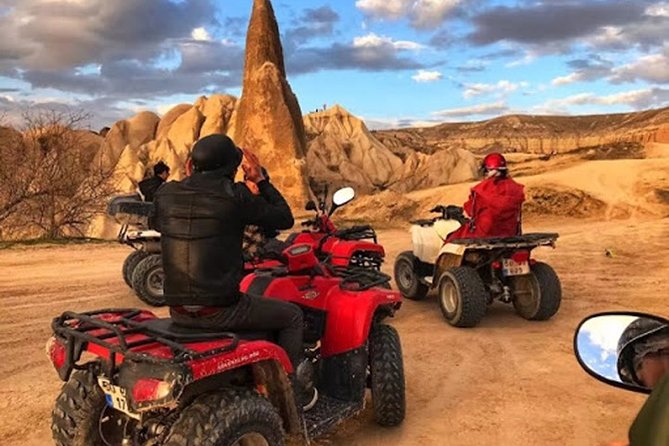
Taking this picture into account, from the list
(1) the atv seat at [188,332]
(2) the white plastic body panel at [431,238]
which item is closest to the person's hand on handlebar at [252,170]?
(1) the atv seat at [188,332]

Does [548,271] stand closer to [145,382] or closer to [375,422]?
[375,422]

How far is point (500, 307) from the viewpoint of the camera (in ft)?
28.5

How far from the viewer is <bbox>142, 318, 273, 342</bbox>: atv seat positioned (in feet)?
10.5

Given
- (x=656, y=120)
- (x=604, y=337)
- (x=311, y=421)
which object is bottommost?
(x=311, y=421)

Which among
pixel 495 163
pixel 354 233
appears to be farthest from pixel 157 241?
pixel 495 163

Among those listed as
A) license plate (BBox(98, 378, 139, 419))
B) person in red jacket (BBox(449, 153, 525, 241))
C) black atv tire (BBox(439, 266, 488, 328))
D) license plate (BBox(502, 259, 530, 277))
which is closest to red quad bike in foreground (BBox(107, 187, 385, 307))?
black atv tire (BBox(439, 266, 488, 328))

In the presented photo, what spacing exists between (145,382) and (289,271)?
1734 millimetres

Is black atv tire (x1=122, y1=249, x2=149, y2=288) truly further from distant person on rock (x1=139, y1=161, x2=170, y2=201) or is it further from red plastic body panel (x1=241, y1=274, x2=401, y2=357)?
red plastic body panel (x1=241, y1=274, x2=401, y2=357)

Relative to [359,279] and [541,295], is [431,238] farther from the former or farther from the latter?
[359,279]

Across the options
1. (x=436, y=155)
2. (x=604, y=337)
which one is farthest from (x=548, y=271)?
(x=436, y=155)

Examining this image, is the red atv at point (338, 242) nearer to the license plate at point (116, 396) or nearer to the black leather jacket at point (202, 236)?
the black leather jacket at point (202, 236)

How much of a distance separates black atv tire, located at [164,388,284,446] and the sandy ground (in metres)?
1.34

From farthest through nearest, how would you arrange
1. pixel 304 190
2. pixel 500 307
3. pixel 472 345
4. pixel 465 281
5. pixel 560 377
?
pixel 304 190 < pixel 500 307 < pixel 465 281 < pixel 472 345 < pixel 560 377

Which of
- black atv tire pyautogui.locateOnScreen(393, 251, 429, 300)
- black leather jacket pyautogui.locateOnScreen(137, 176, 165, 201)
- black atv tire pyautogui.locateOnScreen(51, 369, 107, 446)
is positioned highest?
black leather jacket pyautogui.locateOnScreen(137, 176, 165, 201)
